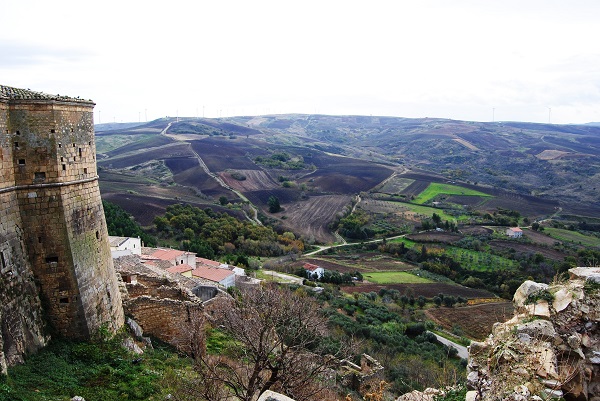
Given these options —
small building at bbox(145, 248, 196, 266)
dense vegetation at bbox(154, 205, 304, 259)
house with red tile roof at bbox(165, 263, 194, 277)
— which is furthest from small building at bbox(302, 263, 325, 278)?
house with red tile roof at bbox(165, 263, 194, 277)

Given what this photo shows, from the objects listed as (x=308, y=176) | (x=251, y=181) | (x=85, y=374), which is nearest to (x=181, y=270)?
(x=85, y=374)

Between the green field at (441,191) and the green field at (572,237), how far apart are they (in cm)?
2349

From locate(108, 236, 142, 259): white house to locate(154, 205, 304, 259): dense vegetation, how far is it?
458 inches

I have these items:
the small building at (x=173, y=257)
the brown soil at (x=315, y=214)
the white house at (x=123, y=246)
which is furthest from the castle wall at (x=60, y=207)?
the brown soil at (x=315, y=214)

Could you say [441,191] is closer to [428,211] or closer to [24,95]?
[428,211]

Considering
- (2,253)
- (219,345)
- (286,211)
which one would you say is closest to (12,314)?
(2,253)

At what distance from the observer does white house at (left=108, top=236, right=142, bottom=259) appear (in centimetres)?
2967

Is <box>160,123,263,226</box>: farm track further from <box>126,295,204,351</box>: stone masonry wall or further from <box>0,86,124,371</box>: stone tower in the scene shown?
<box>0,86,124,371</box>: stone tower

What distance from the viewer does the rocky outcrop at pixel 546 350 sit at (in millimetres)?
7031

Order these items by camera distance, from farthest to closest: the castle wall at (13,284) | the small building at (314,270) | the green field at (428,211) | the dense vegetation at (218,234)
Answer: the green field at (428,211) → the dense vegetation at (218,234) → the small building at (314,270) → the castle wall at (13,284)

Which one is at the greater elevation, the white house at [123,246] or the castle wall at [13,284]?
the castle wall at [13,284]

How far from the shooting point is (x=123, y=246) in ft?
105

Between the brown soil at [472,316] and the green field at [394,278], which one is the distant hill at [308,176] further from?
the brown soil at [472,316]

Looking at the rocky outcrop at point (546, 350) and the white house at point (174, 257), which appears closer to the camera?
the rocky outcrop at point (546, 350)
